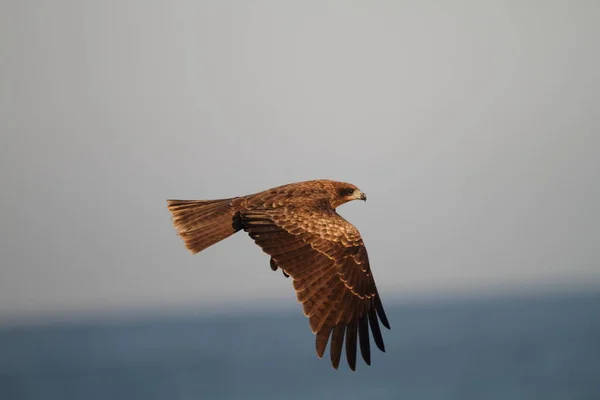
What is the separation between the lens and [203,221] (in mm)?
15539

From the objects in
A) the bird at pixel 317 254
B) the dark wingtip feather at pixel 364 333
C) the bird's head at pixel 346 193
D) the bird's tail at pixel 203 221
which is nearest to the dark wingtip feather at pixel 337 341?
the bird at pixel 317 254

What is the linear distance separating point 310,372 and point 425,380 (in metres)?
16.1

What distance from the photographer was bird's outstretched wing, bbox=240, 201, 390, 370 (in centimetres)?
1361

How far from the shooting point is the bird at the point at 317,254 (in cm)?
1362

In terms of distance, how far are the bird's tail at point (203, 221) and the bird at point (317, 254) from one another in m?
0.01

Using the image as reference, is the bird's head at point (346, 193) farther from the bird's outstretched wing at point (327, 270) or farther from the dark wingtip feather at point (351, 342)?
the dark wingtip feather at point (351, 342)

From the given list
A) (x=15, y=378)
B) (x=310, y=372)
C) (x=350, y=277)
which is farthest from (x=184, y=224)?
(x=15, y=378)

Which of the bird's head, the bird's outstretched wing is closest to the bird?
the bird's outstretched wing

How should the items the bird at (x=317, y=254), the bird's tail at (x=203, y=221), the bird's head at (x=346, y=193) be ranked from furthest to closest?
1. the bird's head at (x=346, y=193)
2. the bird's tail at (x=203, y=221)
3. the bird at (x=317, y=254)

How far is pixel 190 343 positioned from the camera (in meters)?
168

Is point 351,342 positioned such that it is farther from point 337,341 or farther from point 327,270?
point 327,270

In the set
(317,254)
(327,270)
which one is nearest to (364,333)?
(327,270)

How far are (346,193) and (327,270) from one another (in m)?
2.66

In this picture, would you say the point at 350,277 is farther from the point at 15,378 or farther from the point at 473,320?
the point at 473,320
